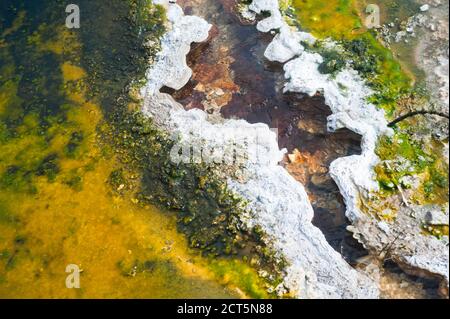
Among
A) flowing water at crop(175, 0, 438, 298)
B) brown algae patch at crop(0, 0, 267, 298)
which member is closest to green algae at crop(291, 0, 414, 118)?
flowing water at crop(175, 0, 438, 298)

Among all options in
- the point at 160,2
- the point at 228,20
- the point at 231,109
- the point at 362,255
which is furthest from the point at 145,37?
the point at 362,255

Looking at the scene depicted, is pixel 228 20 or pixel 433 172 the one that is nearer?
pixel 433 172

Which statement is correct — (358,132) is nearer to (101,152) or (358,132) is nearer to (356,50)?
(356,50)

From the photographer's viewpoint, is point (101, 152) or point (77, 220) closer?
point (77, 220)

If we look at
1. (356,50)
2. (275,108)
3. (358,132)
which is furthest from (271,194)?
(356,50)

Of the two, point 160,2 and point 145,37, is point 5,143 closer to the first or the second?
point 145,37

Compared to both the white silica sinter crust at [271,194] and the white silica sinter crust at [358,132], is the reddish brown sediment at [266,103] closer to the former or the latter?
the white silica sinter crust at [358,132]
